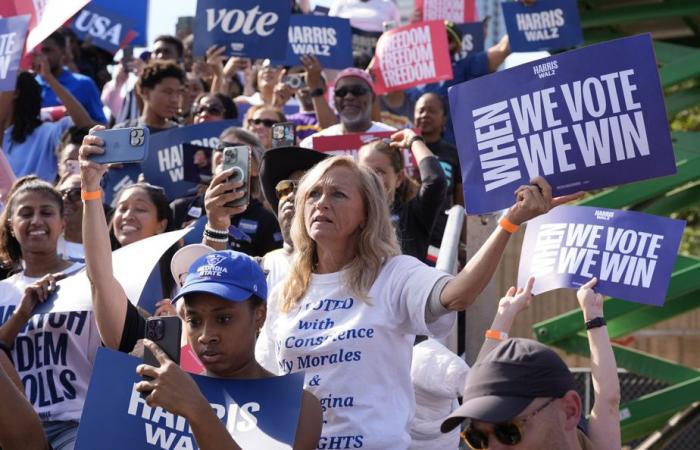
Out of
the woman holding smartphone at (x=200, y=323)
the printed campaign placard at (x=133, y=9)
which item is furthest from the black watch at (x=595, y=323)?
the printed campaign placard at (x=133, y=9)

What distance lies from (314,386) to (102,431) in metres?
0.82

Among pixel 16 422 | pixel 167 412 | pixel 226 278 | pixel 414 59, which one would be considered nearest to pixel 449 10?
pixel 414 59

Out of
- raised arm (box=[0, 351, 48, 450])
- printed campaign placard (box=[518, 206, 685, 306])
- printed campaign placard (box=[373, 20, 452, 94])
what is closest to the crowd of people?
raised arm (box=[0, 351, 48, 450])

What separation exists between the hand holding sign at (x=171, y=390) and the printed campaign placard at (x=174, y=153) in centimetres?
491

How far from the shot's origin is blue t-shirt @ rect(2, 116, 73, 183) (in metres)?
10.3

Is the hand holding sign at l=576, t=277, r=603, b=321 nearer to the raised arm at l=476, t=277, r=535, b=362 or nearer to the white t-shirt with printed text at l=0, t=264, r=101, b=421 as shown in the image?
the raised arm at l=476, t=277, r=535, b=362

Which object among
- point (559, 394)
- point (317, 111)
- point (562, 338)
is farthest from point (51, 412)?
point (562, 338)

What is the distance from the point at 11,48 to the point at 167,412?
16.5 ft

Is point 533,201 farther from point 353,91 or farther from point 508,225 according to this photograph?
point 353,91

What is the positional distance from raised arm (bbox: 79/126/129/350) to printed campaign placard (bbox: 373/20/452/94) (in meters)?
6.21

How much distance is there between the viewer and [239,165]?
599 centimetres

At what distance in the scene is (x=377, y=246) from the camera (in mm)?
5504

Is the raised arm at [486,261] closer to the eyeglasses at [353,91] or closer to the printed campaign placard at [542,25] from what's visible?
the eyeglasses at [353,91]

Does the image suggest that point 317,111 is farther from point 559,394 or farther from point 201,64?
point 559,394
